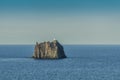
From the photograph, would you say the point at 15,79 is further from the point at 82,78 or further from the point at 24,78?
the point at 82,78

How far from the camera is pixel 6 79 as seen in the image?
398 feet

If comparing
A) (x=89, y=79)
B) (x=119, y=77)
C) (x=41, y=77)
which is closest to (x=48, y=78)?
(x=41, y=77)

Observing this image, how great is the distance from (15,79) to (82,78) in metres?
21.1

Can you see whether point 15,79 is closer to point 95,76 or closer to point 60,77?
point 60,77

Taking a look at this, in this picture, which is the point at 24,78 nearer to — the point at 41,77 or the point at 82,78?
the point at 41,77

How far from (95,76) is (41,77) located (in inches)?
702

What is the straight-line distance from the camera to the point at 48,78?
126 meters

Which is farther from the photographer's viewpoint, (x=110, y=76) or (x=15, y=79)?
(x=110, y=76)

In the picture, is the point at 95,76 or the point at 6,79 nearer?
the point at 6,79

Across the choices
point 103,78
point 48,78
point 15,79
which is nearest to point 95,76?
point 103,78

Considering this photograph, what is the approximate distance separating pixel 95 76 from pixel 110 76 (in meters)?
5.11

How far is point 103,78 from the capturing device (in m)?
125

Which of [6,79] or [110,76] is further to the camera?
[110,76]

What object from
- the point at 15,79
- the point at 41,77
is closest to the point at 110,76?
the point at 41,77
